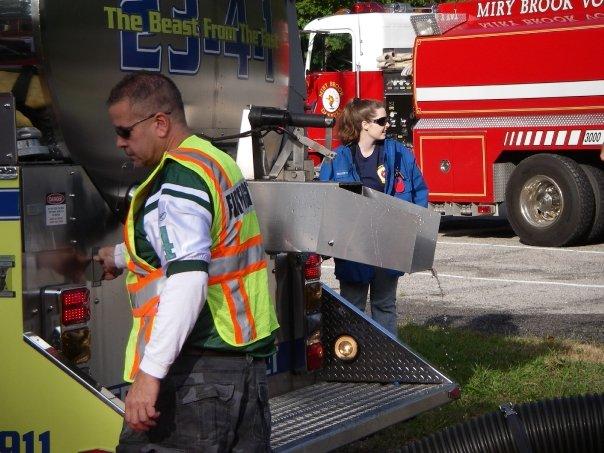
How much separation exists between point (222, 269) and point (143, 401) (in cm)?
48

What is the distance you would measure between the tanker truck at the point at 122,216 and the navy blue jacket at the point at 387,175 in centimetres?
102

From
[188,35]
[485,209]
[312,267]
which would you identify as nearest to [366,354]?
[312,267]

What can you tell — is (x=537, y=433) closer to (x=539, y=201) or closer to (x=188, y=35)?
(x=188, y=35)

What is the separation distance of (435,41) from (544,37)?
1574mm

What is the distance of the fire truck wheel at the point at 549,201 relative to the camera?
14078mm

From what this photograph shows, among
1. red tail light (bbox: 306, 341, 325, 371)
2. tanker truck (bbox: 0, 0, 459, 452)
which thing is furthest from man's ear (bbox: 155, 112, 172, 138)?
red tail light (bbox: 306, 341, 325, 371)

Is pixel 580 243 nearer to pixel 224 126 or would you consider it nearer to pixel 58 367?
pixel 224 126

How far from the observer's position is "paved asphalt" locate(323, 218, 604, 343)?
30.8ft

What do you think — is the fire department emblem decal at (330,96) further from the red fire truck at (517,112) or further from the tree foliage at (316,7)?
the tree foliage at (316,7)

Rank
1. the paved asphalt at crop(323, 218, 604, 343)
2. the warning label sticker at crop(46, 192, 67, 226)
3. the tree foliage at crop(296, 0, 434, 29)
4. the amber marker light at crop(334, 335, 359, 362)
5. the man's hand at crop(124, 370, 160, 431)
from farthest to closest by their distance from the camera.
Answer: the tree foliage at crop(296, 0, 434, 29), the paved asphalt at crop(323, 218, 604, 343), the amber marker light at crop(334, 335, 359, 362), the warning label sticker at crop(46, 192, 67, 226), the man's hand at crop(124, 370, 160, 431)

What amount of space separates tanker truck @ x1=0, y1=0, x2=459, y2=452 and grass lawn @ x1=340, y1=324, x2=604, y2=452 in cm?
88

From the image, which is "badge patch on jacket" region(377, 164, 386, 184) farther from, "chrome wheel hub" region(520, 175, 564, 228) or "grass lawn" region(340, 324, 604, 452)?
"chrome wheel hub" region(520, 175, 564, 228)

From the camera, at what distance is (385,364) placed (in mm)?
5574

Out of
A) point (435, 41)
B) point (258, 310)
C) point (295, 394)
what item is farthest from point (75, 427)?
point (435, 41)
